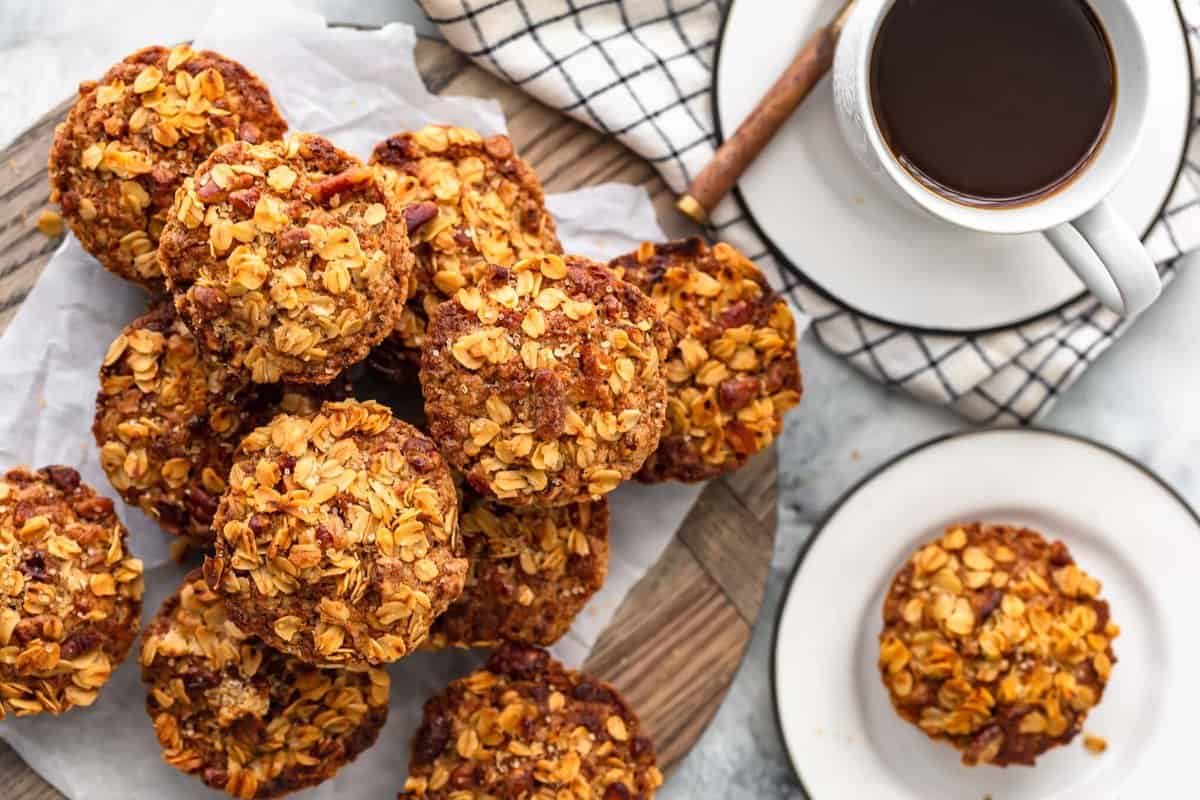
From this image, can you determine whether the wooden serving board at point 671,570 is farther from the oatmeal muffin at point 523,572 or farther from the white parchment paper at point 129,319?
the oatmeal muffin at point 523,572

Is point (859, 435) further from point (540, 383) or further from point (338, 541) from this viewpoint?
point (338, 541)

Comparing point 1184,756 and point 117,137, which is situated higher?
point 117,137

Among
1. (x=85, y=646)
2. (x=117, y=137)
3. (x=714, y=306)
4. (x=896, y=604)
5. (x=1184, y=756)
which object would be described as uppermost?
(x=117, y=137)

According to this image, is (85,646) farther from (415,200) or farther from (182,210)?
(415,200)

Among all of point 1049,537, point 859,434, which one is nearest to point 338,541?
point 859,434

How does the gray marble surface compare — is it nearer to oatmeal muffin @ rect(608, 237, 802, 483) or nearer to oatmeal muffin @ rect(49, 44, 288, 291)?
oatmeal muffin @ rect(608, 237, 802, 483)

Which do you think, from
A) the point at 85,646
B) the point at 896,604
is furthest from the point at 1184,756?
the point at 85,646
